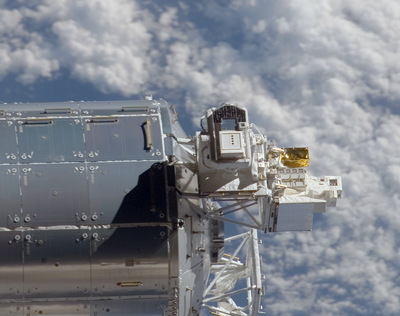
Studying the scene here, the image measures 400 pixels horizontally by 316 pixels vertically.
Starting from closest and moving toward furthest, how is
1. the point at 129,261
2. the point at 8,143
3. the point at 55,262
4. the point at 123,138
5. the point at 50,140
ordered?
the point at 55,262, the point at 129,261, the point at 8,143, the point at 50,140, the point at 123,138

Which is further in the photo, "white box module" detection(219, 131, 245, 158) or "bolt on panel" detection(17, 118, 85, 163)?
"bolt on panel" detection(17, 118, 85, 163)

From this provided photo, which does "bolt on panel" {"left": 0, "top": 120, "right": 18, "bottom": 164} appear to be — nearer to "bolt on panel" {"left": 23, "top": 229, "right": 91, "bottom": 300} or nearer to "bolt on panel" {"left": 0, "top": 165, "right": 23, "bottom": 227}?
"bolt on panel" {"left": 0, "top": 165, "right": 23, "bottom": 227}

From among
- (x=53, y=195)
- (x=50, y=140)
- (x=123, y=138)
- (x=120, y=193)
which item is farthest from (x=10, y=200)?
(x=123, y=138)

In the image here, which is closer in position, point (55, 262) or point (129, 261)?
point (55, 262)

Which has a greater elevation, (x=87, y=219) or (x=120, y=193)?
(x=120, y=193)

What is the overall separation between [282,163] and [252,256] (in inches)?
210

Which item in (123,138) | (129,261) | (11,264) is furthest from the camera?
(123,138)

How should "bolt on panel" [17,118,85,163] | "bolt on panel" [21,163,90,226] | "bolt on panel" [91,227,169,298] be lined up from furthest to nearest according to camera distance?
"bolt on panel" [17,118,85,163]
"bolt on panel" [91,227,169,298]
"bolt on panel" [21,163,90,226]

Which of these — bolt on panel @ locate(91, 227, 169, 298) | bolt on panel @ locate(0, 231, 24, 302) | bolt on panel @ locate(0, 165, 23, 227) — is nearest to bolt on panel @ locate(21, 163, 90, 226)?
bolt on panel @ locate(0, 165, 23, 227)

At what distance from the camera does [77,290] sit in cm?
2689

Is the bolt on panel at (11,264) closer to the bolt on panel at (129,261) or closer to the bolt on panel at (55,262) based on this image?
the bolt on panel at (55,262)

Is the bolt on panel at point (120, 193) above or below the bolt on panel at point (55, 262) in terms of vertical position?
above

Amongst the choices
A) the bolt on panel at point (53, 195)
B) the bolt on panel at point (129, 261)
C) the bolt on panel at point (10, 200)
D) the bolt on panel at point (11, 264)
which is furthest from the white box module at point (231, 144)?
the bolt on panel at point (11, 264)

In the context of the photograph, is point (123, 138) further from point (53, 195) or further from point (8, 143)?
point (8, 143)
